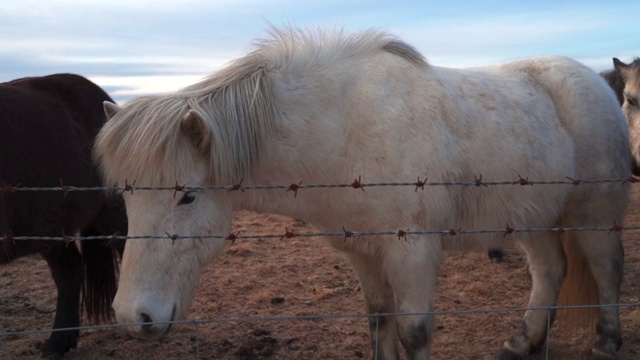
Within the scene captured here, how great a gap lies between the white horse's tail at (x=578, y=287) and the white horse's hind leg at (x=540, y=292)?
66mm

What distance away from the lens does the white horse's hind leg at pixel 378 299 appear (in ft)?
12.9

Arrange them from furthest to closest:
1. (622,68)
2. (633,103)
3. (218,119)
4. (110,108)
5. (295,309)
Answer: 1. (622,68)
2. (633,103)
3. (295,309)
4. (110,108)
5. (218,119)

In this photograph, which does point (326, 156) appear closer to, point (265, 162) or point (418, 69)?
point (265, 162)

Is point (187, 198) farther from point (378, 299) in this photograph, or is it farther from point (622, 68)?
point (622, 68)

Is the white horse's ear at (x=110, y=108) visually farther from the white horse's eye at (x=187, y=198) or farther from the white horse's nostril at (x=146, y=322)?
the white horse's nostril at (x=146, y=322)

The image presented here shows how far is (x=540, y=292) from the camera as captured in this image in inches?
188

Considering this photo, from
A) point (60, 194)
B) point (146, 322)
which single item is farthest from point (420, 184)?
point (60, 194)

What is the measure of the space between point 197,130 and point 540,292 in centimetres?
284

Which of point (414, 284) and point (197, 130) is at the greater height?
point (197, 130)

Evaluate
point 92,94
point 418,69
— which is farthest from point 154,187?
point 92,94

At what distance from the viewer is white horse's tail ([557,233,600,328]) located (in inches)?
180

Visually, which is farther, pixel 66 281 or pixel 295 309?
pixel 295 309

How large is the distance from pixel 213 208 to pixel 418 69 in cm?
136

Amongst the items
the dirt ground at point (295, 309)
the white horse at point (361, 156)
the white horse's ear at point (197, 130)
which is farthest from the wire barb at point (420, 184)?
the dirt ground at point (295, 309)
